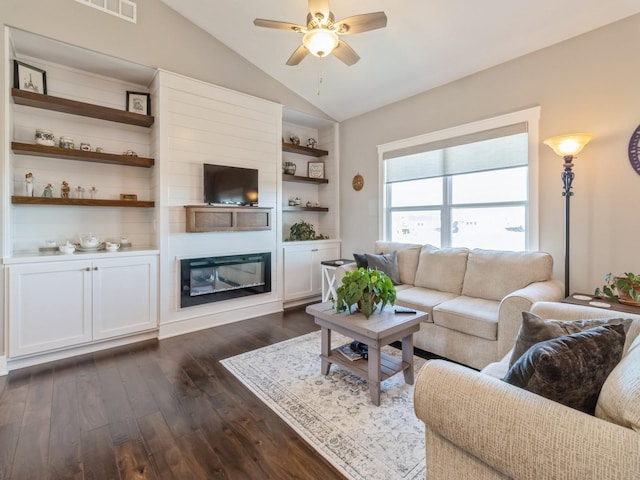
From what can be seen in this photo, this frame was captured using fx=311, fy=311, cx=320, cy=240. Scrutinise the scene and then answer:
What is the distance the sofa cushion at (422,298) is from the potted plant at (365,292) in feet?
2.26

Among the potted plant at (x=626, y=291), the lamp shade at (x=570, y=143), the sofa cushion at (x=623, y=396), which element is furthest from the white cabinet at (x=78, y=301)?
the potted plant at (x=626, y=291)

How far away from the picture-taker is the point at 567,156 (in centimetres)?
272

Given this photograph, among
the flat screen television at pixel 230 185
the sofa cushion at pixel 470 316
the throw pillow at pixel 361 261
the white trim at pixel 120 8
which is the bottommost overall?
the sofa cushion at pixel 470 316

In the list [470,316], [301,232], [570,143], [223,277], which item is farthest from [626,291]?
[223,277]

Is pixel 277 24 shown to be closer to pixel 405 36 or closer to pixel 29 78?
pixel 405 36

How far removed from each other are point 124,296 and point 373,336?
8.70ft

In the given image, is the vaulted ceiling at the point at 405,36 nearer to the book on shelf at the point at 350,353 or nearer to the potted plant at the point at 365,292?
the potted plant at the point at 365,292

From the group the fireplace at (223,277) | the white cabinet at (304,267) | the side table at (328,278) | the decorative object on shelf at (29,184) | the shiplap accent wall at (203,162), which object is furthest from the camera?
the white cabinet at (304,267)

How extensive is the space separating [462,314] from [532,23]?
106 inches

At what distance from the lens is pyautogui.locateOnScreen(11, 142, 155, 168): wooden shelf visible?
2861 millimetres

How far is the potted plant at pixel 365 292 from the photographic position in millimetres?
2305

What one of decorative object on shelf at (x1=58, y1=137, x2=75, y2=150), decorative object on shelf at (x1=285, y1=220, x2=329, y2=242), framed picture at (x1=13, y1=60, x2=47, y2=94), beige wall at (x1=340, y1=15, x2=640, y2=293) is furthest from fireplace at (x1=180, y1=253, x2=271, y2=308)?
beige wall at (x1=340, y1=15, x2=640, y2=293)

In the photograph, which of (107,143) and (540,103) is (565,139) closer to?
(540,103)

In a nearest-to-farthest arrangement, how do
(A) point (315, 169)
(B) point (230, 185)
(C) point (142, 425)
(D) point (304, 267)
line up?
1. (C) point (142, 425)
2. (B) point (230, 185)
3. (D) point (304, 267)
4. (A) point (315, 169)
